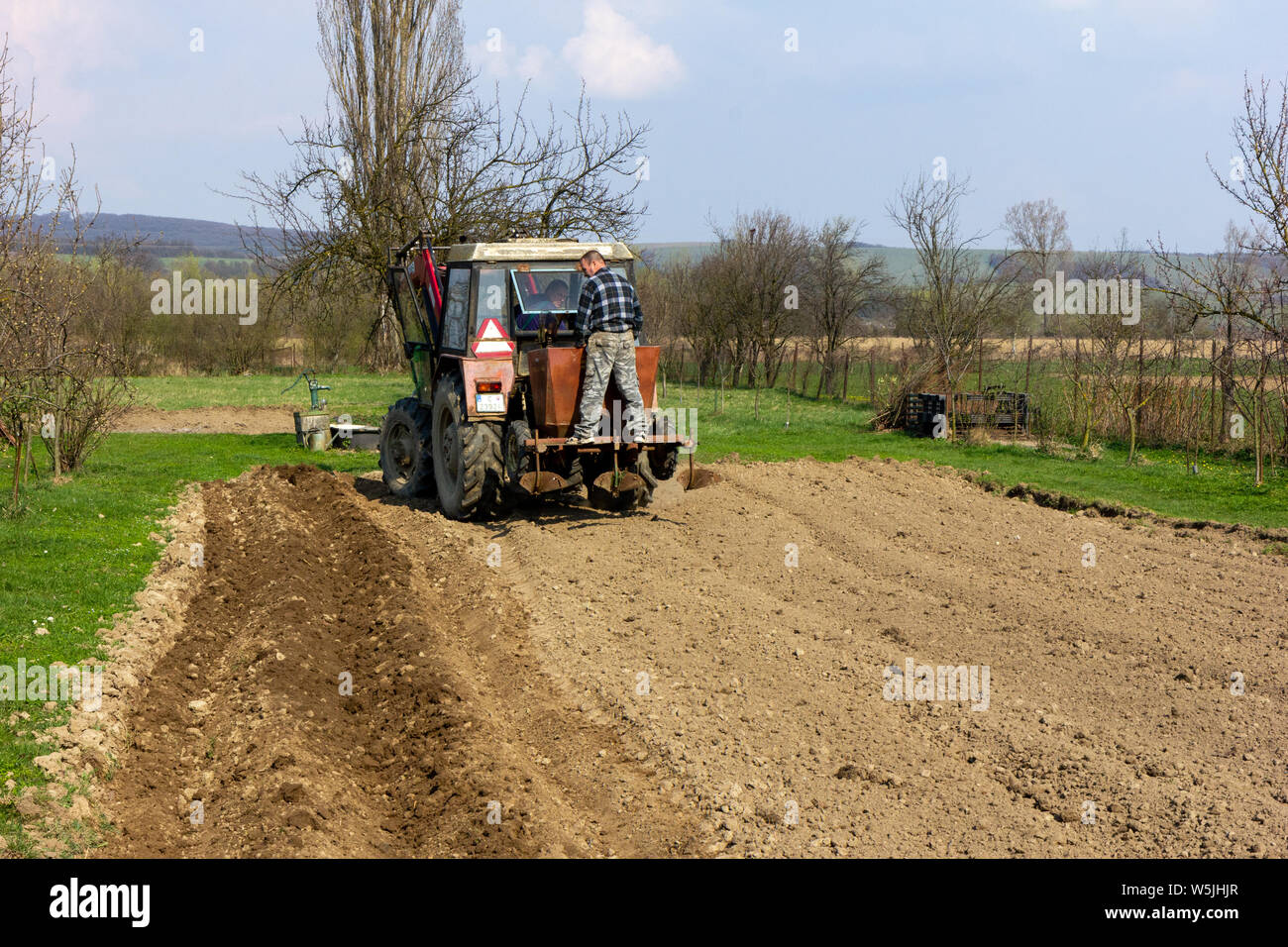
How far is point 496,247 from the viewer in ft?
32.2

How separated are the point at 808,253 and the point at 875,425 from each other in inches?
627

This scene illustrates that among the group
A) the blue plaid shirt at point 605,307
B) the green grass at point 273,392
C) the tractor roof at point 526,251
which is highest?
the tractor roof at point 526,251

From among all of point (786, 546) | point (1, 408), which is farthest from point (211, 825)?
point (1, 408)

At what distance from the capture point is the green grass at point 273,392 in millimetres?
23031

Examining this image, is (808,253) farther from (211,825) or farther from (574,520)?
(211,825)

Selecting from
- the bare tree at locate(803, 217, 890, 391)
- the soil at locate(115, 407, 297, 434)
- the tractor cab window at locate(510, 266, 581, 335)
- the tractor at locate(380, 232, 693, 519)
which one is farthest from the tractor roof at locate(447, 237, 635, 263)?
the bare tree at locate(803, 217, 890, 391)

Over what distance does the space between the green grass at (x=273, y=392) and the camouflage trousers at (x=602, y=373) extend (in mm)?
10148

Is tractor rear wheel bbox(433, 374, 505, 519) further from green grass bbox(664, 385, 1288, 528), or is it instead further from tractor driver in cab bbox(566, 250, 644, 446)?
green grass bbox(664, 385, 1288, 528)

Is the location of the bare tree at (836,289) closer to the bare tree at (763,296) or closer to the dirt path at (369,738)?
the bare tree at (763,296)

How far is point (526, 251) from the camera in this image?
9875 mm

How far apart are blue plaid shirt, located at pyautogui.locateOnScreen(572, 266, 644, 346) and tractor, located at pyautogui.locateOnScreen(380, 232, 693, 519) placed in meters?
0.29

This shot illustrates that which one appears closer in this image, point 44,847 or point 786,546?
point 44,847

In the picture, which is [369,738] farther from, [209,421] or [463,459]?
[209,421]

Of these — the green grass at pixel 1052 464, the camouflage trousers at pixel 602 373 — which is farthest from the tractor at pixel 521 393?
the green grass at pixel 1052 464
